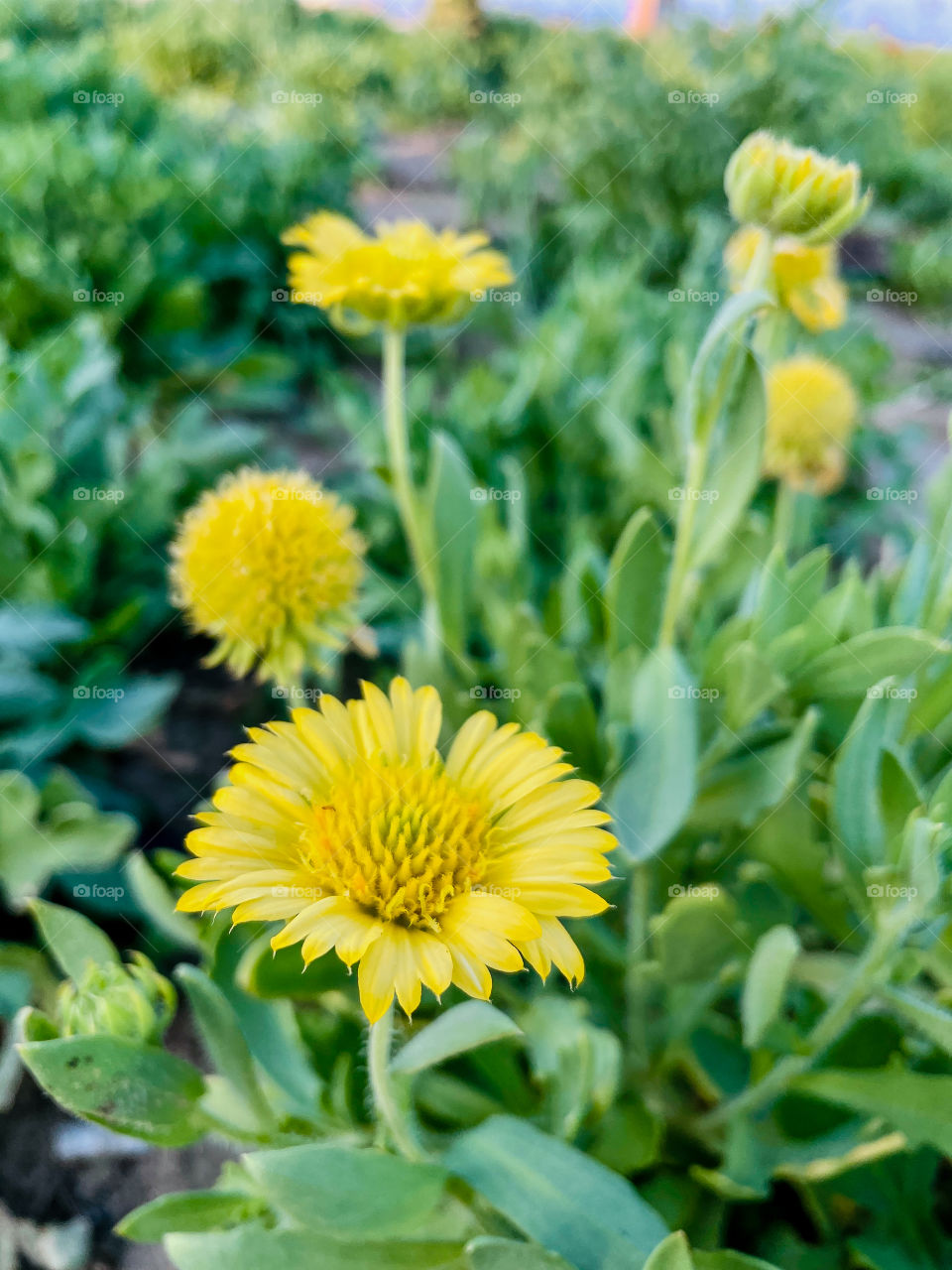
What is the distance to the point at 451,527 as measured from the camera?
46.0 inches

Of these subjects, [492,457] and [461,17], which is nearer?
[492,457]

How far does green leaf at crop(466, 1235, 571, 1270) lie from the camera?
2.21ft

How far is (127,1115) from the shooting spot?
27.9 inches

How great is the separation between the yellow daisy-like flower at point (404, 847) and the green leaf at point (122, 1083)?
0.19m

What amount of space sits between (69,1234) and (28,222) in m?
2.09

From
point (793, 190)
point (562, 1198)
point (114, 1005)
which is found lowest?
point (562, 1198)

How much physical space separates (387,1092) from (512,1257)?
15 centimetres

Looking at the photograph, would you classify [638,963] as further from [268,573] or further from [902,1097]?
[268,573]

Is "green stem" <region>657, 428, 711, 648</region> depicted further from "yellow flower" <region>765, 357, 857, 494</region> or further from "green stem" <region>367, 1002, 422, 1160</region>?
"yellow flower" <region>765, 357, 857, 494</region>

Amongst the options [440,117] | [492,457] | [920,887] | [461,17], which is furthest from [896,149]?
[920,887]

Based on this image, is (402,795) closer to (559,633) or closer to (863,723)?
(863,723)

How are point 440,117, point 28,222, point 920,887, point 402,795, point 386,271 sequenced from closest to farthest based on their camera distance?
point 402,795, point 920,887, point 386,271, point 28,222, point 440,117

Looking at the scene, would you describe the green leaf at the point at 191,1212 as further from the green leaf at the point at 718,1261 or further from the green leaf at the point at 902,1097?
the green leaf at the point at 902,1097

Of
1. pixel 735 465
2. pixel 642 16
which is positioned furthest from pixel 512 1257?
pixel 642 16
